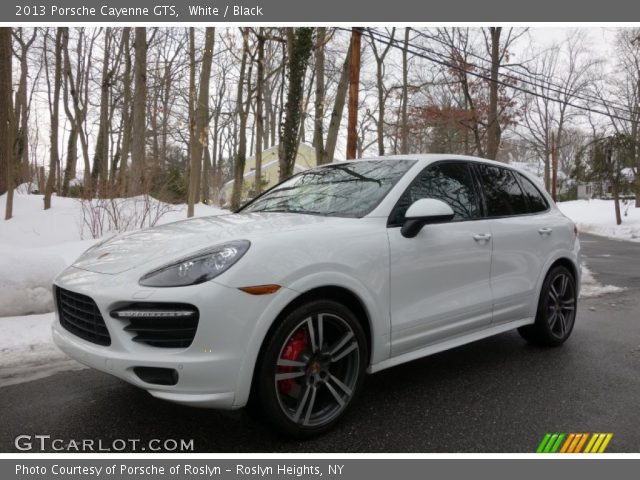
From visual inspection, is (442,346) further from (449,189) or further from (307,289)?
(307,289)

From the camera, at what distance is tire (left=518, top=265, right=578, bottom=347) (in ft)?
14.8

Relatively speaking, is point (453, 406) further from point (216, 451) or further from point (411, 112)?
point (411, 112)

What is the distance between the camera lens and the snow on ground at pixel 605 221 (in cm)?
2156

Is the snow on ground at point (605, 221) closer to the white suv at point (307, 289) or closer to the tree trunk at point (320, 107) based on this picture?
the tree trunk at point (320, 107)

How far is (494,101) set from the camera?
21172mm

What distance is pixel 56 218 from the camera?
1187 cm

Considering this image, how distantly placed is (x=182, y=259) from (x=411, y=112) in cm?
2850

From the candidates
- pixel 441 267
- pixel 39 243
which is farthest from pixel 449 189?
pixel 39 243

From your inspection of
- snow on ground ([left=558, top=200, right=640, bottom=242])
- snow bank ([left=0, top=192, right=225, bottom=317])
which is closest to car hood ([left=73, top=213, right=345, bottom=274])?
snow bank ([left=0, top=192, right=225, bottom=317])

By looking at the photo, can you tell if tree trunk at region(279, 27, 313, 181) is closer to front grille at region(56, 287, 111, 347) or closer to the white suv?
the white suv

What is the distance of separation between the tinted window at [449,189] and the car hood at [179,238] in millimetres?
705

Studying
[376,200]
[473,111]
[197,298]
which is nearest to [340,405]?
[197,298]

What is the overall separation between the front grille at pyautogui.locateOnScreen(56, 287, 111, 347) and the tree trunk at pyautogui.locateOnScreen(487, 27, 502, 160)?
2016 cm
